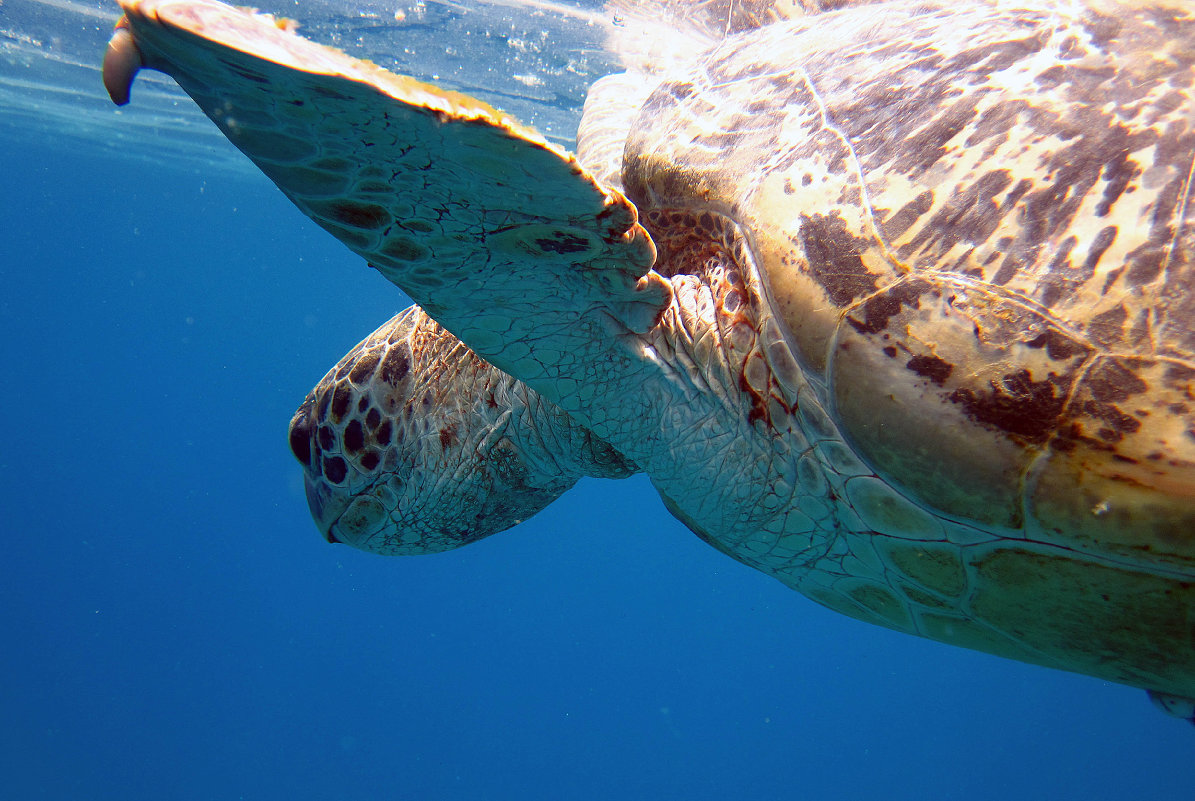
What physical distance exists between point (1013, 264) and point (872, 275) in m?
0.22

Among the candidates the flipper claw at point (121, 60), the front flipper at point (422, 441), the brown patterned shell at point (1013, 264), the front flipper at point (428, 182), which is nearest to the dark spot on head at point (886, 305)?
the brown patterned shell at point (1013, 264)

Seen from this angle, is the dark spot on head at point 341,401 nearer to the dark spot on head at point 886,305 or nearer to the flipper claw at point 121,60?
the flipper claw at point 121,60

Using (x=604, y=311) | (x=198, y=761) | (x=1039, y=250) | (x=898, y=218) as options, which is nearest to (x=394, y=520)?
(x=604, y=311)

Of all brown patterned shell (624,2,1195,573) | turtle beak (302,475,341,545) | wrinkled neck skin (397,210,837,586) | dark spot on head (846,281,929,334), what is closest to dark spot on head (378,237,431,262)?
wrinkled neck skin (397,210,837,586)

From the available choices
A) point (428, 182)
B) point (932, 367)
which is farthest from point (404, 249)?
point (932, 367)

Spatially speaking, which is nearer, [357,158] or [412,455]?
[357,158]

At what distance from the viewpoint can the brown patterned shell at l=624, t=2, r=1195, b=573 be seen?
3.37 feet

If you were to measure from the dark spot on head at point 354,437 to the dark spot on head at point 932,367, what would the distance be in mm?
1743

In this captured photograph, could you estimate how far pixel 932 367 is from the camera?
1.14m

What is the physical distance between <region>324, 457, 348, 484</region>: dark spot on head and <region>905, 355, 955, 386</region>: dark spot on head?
185 centimetres

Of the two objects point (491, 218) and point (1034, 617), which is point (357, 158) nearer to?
point (491, 218)

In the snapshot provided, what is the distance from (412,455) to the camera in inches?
88.8

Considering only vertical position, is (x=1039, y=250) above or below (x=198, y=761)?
above

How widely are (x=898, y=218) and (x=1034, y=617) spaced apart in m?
0.84
